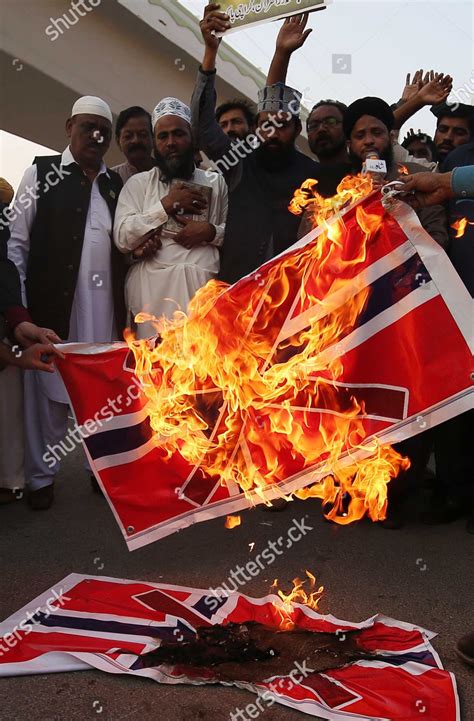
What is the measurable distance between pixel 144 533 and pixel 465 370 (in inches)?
70.3

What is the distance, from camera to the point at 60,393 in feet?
15.8

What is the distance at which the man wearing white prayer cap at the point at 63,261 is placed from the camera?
473 centimetres

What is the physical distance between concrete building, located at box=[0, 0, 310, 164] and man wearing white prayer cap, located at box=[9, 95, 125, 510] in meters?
4.68

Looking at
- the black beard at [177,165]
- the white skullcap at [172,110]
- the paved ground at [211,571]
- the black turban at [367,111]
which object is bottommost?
the paved ground at [211,571]

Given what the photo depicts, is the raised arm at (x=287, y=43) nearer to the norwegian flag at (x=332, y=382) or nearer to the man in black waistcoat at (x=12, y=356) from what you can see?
the man in black waistcoat at (x=12, y=356)

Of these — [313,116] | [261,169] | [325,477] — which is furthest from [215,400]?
[313,116]

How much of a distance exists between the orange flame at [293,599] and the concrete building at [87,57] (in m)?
7.86

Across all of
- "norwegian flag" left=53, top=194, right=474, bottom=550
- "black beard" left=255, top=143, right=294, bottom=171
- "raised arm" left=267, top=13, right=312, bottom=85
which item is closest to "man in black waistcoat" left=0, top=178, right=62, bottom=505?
"norwegian flag" left=53, top=194, right=474, bottom=550

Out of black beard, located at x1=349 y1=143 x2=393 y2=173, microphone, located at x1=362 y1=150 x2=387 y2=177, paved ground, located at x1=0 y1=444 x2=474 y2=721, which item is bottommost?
paved ground, located at x1=0 y1=444 x2=474 y2=721

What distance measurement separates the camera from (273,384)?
328 cm

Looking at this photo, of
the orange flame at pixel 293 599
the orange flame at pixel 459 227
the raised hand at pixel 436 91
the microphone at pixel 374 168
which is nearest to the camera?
the orange flame at pixel 293 599

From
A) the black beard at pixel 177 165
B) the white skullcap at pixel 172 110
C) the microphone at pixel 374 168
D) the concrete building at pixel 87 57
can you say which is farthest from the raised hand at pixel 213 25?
the concrete building at pixel 87 57

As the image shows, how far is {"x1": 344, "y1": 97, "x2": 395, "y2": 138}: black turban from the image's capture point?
4.50 m

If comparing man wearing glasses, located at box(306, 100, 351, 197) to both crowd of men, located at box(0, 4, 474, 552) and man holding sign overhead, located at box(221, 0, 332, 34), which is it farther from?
man holding sign overhead, located at box(221, 0, 332, 34)
